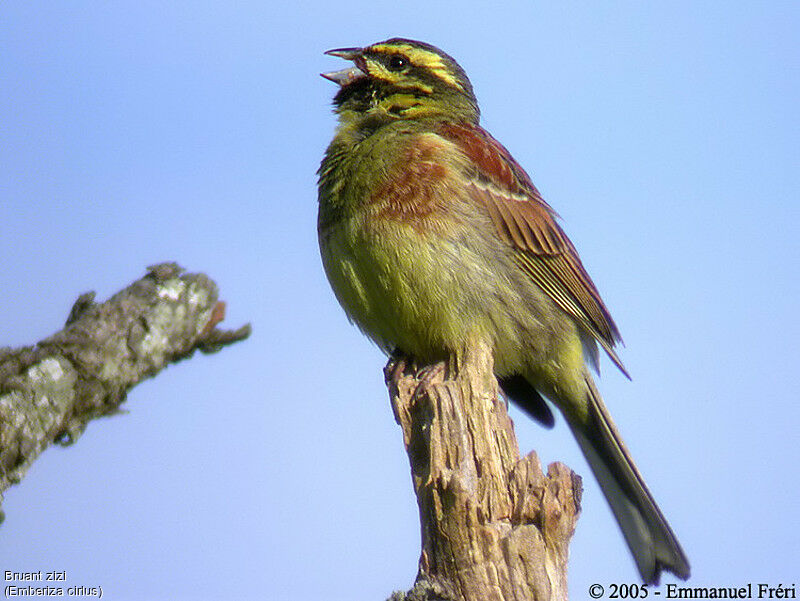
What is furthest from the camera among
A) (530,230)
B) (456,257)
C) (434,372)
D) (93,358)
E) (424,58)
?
(424,58)

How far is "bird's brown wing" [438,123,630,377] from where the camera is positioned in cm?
584

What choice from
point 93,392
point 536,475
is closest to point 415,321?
point 536,475

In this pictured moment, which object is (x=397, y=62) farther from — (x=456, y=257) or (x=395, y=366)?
(x=395, y=366)

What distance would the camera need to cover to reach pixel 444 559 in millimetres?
3887

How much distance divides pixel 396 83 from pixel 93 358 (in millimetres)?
3264

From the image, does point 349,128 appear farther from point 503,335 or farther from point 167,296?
point 167,296

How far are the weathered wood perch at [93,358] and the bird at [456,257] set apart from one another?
1527 mm

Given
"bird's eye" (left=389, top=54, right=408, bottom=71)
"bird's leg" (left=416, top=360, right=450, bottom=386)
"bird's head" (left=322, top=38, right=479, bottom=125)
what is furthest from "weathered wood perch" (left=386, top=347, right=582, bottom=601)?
"bird's eye" (left=389, top=54, right=408, bottom=71)

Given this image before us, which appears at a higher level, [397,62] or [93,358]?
[397,62]

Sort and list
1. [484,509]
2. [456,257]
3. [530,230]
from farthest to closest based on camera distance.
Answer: [530,230], [456,257], [484,509]

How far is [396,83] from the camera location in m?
6.27

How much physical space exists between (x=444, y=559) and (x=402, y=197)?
6.98 ft

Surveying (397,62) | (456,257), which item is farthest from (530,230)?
(397,62)

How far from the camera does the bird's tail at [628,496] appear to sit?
5.52 m
